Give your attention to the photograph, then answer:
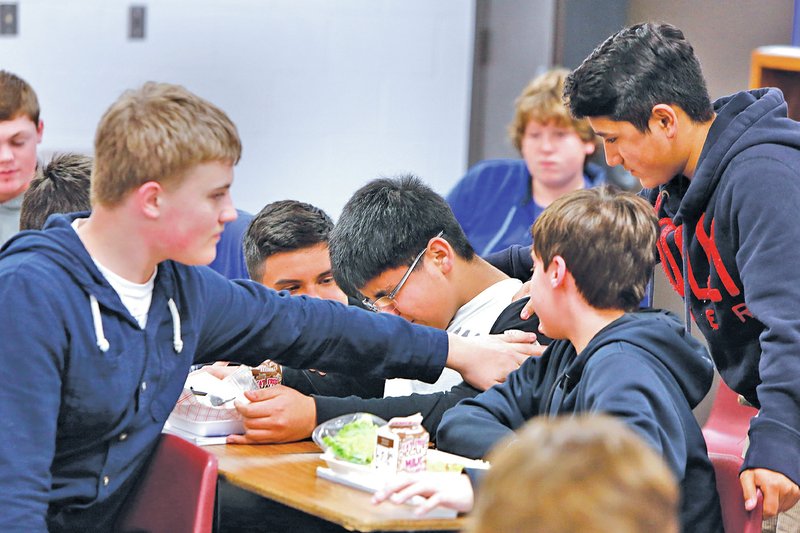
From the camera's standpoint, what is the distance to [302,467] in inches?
75.0

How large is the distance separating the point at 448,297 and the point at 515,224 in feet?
6.41

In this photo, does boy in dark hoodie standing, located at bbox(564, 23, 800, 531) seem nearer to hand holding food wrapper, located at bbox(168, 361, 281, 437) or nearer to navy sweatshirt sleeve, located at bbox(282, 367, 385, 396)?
navy sweatshirt sleeve, located at bbox(282, 367, 385, 396)

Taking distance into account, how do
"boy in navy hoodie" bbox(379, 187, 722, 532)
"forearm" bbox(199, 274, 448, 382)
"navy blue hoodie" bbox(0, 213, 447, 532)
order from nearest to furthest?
"navy blue hoodie" bbox(0, 213, 447, 532) → "boy in navy hoodie" bbox(379, 187, 722, 532) → "forearm" bbox(199, 274, 448, 382)

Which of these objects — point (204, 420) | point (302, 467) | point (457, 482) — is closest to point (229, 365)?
point (204, 420)

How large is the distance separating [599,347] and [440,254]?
667 mm

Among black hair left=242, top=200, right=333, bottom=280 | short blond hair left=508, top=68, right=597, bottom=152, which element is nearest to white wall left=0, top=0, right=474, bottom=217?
short blond hair left=508, top=68, right=597, bottom=152

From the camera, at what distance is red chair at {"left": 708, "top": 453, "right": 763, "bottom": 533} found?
1779 mm

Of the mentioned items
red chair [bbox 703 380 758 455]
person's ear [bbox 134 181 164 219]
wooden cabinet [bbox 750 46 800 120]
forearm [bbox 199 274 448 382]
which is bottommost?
red chair [bbox 703 380 758 455]

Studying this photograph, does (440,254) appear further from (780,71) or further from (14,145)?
(780,71)

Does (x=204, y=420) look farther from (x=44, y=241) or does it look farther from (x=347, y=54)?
(x=347, y=54)

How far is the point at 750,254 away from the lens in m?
1.96

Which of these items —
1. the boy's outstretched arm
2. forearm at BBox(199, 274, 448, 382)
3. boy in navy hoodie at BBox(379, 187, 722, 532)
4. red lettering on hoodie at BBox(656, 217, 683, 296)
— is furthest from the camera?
red lettering on hoodie at BBox(656, 217, 683, 296)

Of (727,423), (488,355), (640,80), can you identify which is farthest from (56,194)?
(727,423)

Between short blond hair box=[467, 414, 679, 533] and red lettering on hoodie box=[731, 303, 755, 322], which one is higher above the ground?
short blond hair box=[467, 414, 679, 533]
